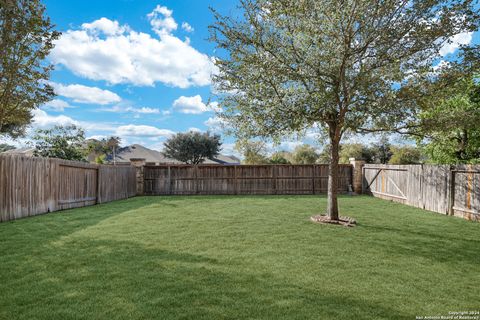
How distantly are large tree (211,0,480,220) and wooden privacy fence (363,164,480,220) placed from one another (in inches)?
144

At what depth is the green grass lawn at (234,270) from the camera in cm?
300

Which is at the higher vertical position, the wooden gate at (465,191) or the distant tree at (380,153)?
the distant tree at (380,153)

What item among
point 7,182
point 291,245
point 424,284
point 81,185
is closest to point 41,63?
point 7,182

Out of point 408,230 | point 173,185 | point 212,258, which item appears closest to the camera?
point 212,258

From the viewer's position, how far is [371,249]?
5270mm

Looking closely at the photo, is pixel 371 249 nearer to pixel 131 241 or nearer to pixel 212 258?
pixel 212 258

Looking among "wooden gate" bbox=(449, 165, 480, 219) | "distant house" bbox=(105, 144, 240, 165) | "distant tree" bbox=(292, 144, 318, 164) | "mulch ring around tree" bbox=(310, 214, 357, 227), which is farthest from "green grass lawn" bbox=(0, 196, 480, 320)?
"distant house" bbox=(105, 144, 240, 165)

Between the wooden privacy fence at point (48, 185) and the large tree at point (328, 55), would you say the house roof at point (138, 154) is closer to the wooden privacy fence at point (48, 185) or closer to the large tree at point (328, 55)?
the wooden privacy fence at point (48, 185)

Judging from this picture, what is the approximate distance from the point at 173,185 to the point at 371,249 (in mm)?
12535

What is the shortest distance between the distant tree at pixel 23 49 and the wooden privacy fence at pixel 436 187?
1202 centimetres

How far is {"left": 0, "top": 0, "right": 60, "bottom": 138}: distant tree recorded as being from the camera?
7496 millimetres

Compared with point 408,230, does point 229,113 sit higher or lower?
higher

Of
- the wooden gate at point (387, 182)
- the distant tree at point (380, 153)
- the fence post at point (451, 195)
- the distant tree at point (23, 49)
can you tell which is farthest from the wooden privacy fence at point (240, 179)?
the distant tree at point (380, 153)

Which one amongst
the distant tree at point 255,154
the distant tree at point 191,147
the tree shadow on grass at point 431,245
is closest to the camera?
the tree shadow on grass at point 431,245
